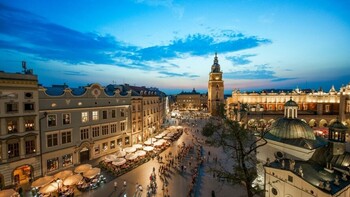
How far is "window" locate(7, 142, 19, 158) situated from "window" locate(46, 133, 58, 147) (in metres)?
3.76

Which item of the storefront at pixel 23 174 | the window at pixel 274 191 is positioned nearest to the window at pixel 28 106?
the storefront at pixel 23 174

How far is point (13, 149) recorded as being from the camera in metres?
23.5

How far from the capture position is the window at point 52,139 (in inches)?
1073

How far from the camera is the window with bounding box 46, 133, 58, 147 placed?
2727 centimetres

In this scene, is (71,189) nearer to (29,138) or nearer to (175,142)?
(29,138)

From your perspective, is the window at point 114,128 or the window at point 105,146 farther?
the window at point 114,128

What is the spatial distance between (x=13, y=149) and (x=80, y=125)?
9.40 meters

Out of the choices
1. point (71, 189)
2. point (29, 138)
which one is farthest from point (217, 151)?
point (29, 138)

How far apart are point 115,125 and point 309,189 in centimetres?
3240

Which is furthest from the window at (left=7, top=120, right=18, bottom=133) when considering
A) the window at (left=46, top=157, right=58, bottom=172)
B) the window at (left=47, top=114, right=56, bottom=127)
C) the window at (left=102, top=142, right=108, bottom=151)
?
the window at (left=102, top=142, right=108, bottom=151)

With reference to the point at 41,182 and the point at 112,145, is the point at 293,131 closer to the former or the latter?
the point at 41,182

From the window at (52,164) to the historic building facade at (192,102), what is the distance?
4733 inches

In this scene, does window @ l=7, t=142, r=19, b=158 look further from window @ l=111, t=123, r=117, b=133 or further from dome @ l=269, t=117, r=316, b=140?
dome @ l=269, t=117, r=316, b=140

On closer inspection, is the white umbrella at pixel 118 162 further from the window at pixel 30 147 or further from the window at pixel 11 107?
the window at pixel 11 107
